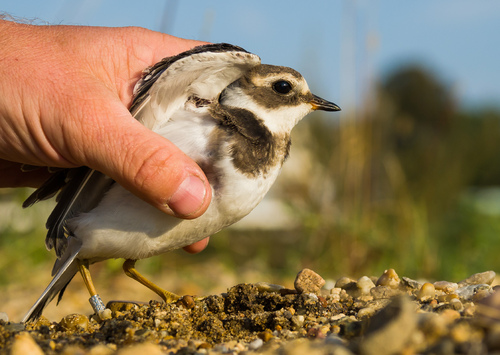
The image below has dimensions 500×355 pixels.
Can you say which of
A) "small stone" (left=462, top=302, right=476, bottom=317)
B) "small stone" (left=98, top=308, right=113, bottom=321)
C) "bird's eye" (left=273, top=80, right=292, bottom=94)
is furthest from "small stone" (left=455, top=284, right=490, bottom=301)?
"small stone" (left=98, top=308, right=113, bottom=321)

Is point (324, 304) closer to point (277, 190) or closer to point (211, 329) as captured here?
point (211, 329)

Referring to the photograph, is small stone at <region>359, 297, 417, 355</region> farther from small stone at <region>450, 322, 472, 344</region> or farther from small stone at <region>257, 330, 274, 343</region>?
small stone at <region>257, 330, 274, 343</region>

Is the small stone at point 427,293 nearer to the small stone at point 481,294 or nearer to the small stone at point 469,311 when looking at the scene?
the small stone at point 481,294

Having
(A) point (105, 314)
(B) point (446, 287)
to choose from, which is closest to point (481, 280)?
(B) point (446, 287)

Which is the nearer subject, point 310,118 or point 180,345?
point 180,345

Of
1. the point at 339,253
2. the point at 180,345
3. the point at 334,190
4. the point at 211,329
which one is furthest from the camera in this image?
the point at 334,190

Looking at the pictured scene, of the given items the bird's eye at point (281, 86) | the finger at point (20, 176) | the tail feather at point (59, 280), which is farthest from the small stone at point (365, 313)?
the finger at point (20, 176)

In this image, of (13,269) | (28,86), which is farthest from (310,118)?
(28,86)
